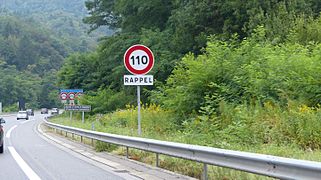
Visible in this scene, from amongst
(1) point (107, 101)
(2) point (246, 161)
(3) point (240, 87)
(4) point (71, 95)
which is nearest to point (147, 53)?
(3) point (240, 87)

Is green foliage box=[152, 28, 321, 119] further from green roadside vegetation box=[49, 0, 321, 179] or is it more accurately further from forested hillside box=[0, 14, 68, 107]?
forested hillside box=[0, 14, 68, 107]

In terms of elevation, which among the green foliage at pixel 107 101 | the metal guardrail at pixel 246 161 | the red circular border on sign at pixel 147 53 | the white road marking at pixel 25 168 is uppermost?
the red circular border on sign at pixel 147 53

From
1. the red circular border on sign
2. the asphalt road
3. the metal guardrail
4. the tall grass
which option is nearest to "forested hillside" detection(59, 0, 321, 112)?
the tall grass

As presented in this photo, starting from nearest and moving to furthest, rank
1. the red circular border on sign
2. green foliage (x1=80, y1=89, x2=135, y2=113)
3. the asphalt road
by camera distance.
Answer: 1. the asphalt road
2. the red circular border on sign
3. green foliage (x1=80, y1=89, x2=135, y2=113)

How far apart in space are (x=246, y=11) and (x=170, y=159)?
20.1 metres

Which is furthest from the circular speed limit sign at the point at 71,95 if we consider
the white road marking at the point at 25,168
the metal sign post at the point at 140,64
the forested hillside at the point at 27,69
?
the forested hillside at the point at 27,69

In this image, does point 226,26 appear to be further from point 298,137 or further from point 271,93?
point 298,137

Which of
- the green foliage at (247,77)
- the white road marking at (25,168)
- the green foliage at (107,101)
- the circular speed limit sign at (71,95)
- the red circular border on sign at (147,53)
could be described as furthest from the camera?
the green foliage at (107,101)

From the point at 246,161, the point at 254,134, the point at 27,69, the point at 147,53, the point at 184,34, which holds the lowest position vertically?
the point at 246,161

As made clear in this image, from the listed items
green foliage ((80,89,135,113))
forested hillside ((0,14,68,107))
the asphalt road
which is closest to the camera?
the asphalt road

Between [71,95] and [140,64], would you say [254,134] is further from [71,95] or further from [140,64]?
[71,95]

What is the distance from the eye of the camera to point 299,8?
93.2 feet

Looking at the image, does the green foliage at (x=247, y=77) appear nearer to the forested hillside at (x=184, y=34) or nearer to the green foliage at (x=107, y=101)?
the forested hillside at (x=184, y=34)

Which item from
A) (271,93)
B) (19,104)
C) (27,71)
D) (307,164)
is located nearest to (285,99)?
(271,93)
